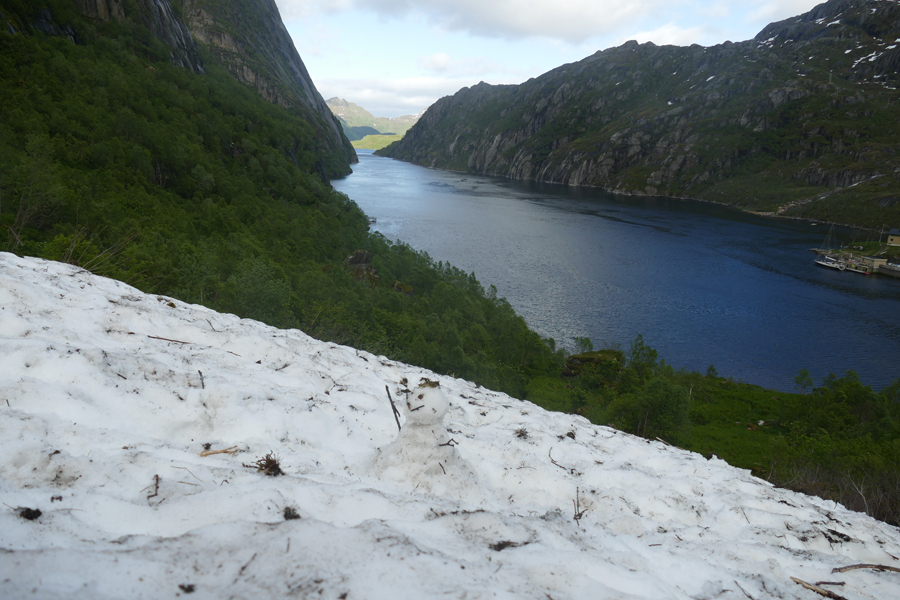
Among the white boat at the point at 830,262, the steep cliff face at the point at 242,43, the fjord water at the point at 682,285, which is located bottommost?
the fjord water at the point at 682,285

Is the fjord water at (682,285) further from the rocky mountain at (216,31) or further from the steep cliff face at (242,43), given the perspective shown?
the steep cliff face at (242,43)

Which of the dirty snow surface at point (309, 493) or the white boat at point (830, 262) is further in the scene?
the white boat at point (830, 262)

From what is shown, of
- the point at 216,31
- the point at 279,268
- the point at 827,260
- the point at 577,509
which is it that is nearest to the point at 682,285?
the point at 827,260

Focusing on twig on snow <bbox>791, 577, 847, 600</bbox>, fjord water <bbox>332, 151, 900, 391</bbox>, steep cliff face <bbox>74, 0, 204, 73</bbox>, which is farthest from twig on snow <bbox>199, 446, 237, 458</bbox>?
steep cliff face <bbox>74, 0, 204, 73</bbox>

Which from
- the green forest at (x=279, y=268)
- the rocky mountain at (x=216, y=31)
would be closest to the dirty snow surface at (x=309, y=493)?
the green forest at (x=279, y=268)

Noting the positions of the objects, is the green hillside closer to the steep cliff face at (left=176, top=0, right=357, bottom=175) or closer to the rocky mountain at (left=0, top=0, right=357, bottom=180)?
the rocky mountain at (left=0, top=0, right=357, bottom=180)
